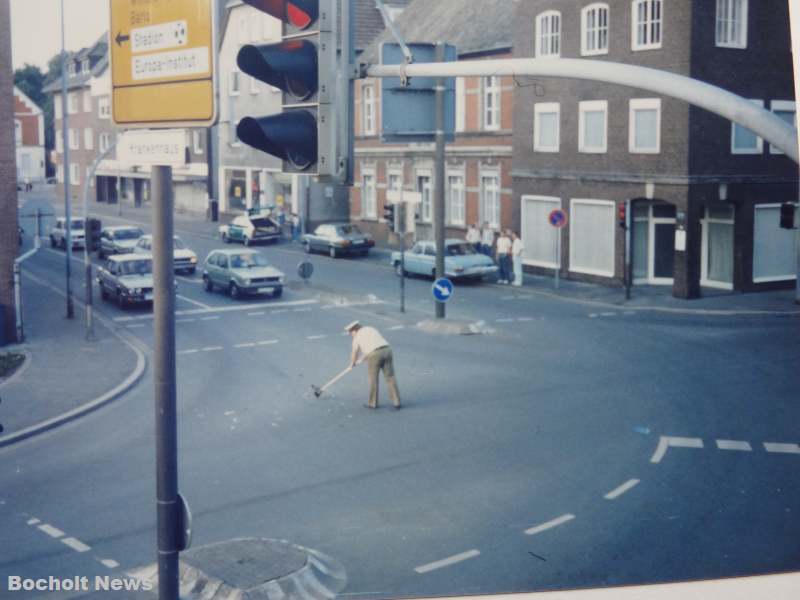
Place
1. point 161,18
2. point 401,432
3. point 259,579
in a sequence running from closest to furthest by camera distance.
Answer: point 161,18, point 259,579, point 401,432

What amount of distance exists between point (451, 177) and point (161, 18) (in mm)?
36036

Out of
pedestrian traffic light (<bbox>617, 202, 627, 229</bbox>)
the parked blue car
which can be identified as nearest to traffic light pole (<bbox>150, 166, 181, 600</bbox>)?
pedestrian traffic light (<bbox>617, 202, 627, 229</bbox>)

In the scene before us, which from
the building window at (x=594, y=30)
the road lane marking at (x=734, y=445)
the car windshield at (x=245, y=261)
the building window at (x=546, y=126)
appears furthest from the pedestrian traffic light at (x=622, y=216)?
the road lane marking at (x=734, y=445)

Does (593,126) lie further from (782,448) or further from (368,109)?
(782,448)

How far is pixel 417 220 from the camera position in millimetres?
42812

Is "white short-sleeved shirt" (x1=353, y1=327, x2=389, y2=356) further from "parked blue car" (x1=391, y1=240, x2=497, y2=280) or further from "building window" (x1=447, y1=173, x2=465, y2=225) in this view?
"building window" (x1=447, y1=173, x2=465, y2=225)

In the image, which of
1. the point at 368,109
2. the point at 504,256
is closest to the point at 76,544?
the point at 504,256

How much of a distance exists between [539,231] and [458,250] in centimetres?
314

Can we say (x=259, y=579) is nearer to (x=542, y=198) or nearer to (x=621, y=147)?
(x=621, y=147)

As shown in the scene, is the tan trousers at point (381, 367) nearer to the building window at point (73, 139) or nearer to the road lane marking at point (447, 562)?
the road lane marking at point (447, 562)

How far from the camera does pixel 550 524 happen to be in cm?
1017

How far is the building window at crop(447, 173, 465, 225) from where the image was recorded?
40031 millimetres

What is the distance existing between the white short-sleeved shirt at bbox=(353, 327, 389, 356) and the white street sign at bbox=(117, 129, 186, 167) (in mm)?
10702

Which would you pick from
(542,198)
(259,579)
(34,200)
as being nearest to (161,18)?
(259,579)
